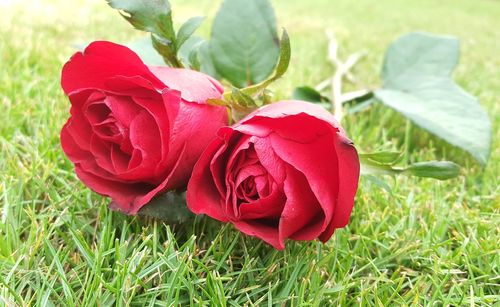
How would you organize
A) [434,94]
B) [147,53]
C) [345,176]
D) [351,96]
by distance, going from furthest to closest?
[351,96], [434,94], [147,53], [345,176]

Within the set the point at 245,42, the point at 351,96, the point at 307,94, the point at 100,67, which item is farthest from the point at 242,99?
the point at 351,96

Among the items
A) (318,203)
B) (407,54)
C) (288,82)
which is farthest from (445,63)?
(318,203)

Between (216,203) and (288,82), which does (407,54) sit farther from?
(216,203)

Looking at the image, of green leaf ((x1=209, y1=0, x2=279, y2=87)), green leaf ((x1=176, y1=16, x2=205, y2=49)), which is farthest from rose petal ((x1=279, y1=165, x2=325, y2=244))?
green leaf ((x1=209, y1=0, x2=279, y2=87))

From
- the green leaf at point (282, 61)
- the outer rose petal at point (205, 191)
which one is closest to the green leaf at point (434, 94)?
the green leaf at point (282, 61)

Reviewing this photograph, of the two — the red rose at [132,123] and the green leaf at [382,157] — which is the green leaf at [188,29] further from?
the green leaf at [382,157]

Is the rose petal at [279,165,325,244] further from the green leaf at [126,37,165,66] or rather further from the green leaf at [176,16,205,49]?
the green leaf at [126,37,165,66]

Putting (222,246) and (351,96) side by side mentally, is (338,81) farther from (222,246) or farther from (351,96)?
(222,246)
